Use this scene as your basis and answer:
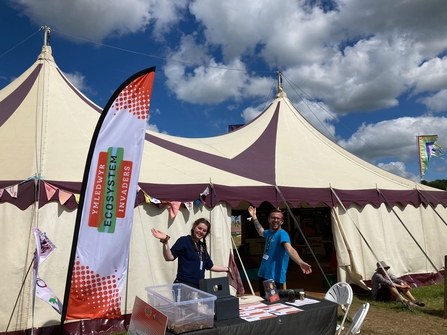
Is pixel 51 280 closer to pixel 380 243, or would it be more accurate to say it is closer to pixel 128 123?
pixel 128 123

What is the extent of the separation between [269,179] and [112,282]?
3227mm

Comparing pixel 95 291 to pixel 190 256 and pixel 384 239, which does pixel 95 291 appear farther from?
pixel 384 239

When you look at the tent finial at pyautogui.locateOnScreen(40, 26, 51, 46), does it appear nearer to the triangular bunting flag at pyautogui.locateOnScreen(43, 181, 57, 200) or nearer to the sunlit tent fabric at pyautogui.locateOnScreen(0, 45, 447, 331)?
the sunlit tent fabric at pyautogui.locateOnScreen(0, 45, 447, 331)

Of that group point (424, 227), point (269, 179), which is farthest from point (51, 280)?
point (424, 227)

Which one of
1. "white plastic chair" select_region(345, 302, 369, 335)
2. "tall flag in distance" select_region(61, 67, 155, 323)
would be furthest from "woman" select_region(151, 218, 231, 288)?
"white plastic chair" select_region(345, 302, 369, 335)

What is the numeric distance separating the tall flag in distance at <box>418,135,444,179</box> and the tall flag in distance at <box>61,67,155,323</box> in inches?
354

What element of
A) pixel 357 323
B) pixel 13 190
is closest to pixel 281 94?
pixel 13 190

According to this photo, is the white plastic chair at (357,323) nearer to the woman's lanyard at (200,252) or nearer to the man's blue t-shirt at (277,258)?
the man's blue t-shirt at (277,258)

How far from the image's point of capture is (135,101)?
3066 mm

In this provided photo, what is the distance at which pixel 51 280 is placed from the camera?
13.1ft

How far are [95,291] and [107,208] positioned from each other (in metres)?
0.62

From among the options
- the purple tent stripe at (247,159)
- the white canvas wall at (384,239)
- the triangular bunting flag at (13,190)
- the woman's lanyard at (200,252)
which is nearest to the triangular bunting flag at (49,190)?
the triangular bunting flag at (13,190)

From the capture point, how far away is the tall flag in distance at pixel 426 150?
9852 millimetres

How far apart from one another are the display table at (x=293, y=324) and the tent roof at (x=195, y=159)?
98.1 inches
